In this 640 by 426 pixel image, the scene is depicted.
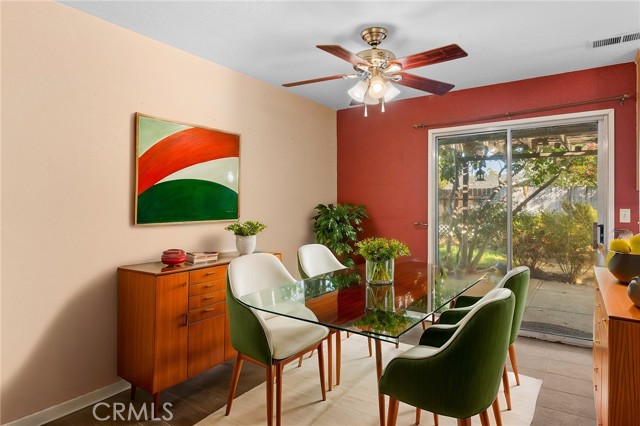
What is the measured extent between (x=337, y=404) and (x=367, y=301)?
2.83 ft

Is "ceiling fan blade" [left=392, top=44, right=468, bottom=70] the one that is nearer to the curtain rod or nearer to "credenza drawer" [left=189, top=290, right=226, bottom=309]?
the curtain rod

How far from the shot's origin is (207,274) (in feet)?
8.76

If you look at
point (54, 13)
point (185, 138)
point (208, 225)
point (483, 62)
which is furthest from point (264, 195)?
point (483, 62)

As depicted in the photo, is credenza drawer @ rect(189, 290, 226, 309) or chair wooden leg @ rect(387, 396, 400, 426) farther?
credenza drawer @ rect(189, 290, 226, 309)

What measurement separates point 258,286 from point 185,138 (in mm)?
1414

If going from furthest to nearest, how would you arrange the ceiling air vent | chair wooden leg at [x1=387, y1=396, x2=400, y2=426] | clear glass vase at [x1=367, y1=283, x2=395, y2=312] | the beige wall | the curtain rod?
the curtain rod < the ceiling air vent < the beige wall < clear glass vase at [x1=367, y1=283, x2=395, y2=312] < chair wooden leg at [x1=387, y1=396, x2=400, y2=426]

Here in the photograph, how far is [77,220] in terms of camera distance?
2418 millimetres

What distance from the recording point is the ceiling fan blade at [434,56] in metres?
2.00

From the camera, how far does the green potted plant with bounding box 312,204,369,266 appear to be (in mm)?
4316

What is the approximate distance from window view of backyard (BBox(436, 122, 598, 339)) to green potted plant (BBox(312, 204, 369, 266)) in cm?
101

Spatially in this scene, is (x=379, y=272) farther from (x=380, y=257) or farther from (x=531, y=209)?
(x=531, y=209)

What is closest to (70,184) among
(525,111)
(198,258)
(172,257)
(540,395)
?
(172,257)

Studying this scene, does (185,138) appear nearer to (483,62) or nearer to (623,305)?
(483,62)
